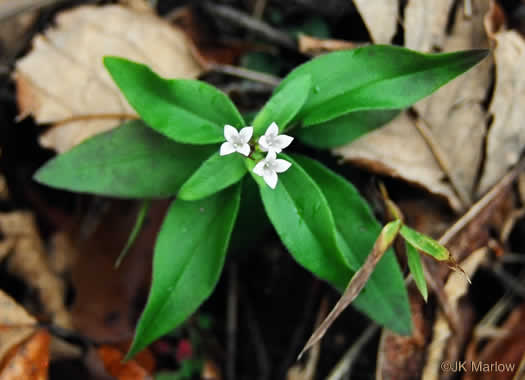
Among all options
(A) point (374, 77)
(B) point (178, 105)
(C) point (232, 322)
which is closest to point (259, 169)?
(B) point (178, 105)

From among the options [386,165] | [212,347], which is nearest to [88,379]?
[212,347]

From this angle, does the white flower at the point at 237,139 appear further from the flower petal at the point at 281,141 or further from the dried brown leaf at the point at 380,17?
the dried brown leaf at the point at 380,17

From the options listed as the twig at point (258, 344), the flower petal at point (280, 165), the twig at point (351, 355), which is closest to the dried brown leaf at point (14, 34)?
the flower petal at point (280, 165)

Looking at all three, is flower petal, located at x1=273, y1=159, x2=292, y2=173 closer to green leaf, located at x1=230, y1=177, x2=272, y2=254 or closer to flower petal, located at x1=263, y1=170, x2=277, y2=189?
flower petal, located at x1=263, y1=170, x2=277, y2=189

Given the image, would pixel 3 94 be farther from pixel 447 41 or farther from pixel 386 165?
pixel 447 41

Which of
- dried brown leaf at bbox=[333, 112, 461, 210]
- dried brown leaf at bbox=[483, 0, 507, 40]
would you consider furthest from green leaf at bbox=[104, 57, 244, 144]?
dried brown leaf at bbox=[483, 0, 507, 40]

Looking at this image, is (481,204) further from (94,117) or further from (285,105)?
(94,117)
